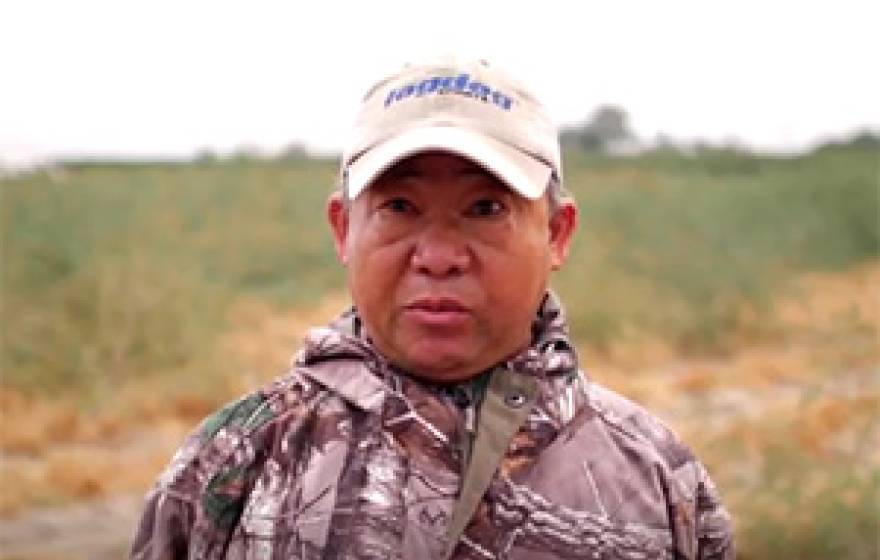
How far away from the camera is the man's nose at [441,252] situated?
1568mm

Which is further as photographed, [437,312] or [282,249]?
[282,249]

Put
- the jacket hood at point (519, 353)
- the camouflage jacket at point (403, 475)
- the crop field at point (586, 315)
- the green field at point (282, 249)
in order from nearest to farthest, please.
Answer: the camouflage jacket at point (403, 475) → the jacket hood at point (519, 353) → the crop field at point (586, 315) → the green field at point (282, 249)

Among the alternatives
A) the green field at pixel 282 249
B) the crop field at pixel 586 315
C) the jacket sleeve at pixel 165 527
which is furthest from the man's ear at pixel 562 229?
the green field at pixel 282 249

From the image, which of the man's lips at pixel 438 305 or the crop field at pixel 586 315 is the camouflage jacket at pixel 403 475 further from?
the crop field at pixel 586 315

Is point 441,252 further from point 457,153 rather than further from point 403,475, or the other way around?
point 403,475

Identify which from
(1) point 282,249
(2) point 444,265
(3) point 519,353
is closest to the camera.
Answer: (2) point 444,265

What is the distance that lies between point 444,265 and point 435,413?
17 cm

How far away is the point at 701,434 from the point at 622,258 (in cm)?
658

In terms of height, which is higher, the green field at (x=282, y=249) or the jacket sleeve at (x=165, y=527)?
the green field at (x=282, y=249)

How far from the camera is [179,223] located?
12.3m

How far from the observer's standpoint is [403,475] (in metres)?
1.58

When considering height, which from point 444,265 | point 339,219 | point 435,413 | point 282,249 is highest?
point 282,249

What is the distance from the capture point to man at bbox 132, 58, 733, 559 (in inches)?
61.9

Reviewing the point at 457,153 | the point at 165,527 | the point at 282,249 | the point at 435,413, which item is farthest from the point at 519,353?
the point at 282,249
